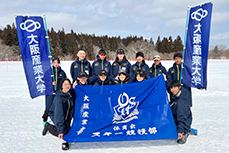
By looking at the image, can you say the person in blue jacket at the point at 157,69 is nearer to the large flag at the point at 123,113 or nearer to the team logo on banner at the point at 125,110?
the large flag at the point at 123,113

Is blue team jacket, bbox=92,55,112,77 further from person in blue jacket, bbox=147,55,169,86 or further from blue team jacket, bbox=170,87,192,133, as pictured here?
blue team jacket, bbox=170,87,192,133

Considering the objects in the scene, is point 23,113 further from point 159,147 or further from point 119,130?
point 159,147

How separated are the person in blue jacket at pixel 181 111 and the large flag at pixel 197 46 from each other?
0.84 metres

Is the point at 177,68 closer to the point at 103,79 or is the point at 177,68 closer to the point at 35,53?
the point at 103,79

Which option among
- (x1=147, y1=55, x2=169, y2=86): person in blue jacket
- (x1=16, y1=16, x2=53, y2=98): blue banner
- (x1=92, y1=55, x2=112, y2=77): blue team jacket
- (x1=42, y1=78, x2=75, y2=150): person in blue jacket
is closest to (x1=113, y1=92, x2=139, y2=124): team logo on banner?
(x1=42, y1=78, x2=75, y2=150): person in blue jacket

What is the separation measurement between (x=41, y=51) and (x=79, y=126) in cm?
202

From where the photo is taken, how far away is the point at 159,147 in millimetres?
3367

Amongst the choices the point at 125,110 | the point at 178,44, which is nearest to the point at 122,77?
the point at 125,110

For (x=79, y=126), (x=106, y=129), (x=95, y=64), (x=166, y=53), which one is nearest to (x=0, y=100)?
(x=95, y=64)

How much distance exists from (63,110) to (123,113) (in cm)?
125

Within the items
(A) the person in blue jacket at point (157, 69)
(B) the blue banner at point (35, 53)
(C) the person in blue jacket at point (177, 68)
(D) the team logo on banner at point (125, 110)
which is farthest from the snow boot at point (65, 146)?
(C) the person in blue jacket at point (177, 68)

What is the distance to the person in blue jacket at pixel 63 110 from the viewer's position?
3.35m

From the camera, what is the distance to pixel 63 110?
3.51 meters

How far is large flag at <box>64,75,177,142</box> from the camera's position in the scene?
3.39 metres
